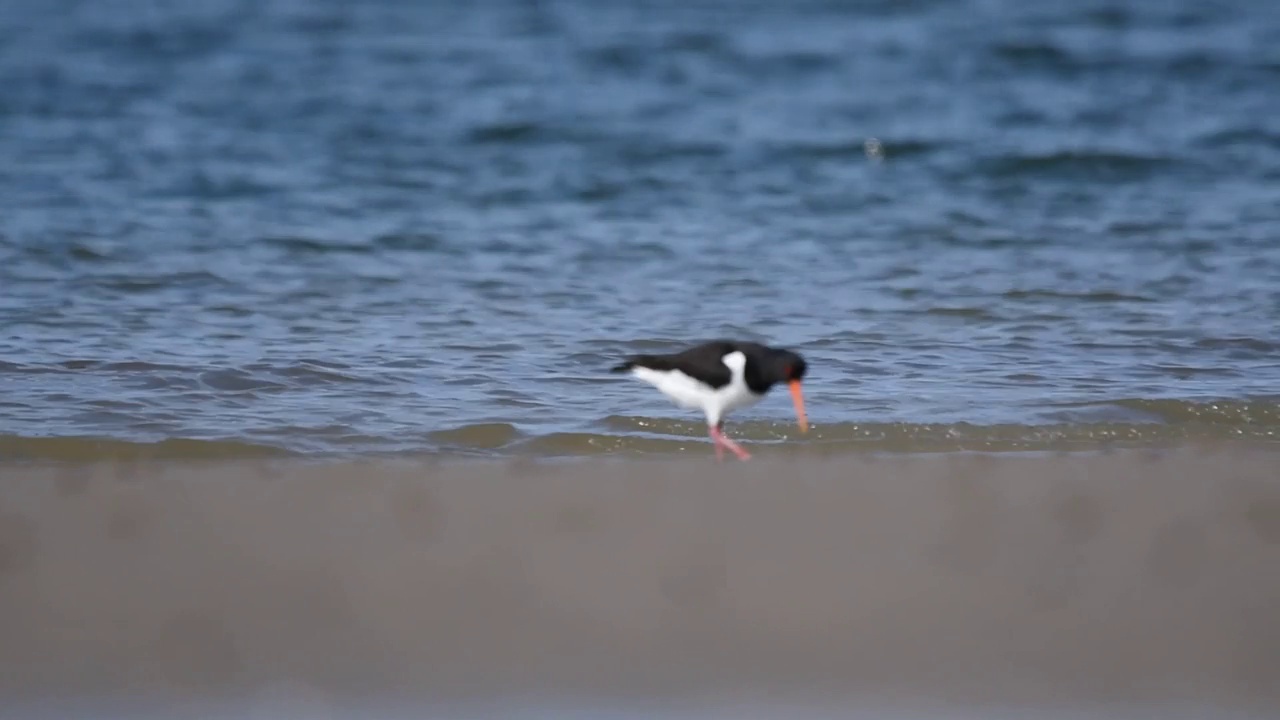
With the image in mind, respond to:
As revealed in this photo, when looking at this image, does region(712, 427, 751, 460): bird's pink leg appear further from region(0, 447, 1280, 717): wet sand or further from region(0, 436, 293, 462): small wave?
region(0, 436, 293, 462): small wave

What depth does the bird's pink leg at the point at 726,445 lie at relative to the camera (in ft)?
20.2

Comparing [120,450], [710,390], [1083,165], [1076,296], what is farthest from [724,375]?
[1083,165]

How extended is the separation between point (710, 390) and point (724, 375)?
90 millimetres

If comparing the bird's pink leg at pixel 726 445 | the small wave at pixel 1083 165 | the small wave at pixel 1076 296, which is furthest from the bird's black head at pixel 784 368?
the small wave at pixel 1083 165

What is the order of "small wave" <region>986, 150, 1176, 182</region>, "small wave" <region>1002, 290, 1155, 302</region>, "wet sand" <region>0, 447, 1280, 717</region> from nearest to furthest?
"wet sand" <region>0, 447, 1280, 717</region> → "small wave" <region>1002, 290, 1155, 302</region> → "small wave" <region>986, 150, 1176, 182</region>

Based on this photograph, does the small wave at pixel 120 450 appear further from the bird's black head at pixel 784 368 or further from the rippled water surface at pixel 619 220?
the bird's black head at pixel 784 368

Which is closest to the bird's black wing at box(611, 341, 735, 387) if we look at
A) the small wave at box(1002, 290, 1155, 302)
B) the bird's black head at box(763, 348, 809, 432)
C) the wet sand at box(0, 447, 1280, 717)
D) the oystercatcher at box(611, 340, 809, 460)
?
the oystercatcher at box(611, 340, 809, 460)

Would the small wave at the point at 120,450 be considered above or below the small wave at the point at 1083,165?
below

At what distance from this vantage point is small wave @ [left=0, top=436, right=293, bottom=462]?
620 cm

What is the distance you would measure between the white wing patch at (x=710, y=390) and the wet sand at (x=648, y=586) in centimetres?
47

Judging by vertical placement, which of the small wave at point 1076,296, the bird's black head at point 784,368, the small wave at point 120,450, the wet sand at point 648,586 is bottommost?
the wet sand at point 648,586

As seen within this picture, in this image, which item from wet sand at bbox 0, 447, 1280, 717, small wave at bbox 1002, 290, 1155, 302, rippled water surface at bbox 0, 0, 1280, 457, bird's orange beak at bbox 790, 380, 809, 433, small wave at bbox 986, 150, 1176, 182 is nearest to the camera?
wet sand at bbox 0, 447, 1280, 717

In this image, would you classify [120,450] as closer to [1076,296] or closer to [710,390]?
[710,390]

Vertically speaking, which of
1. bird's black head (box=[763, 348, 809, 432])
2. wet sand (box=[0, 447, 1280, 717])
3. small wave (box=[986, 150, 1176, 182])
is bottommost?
wet sand (box=[0, 447, 1280, 717])
